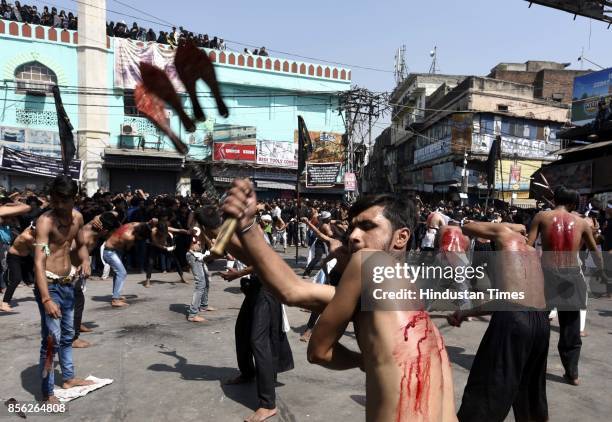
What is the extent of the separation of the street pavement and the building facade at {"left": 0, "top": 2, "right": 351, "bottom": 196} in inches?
466

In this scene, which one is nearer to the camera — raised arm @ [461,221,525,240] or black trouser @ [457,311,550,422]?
black trouser @ [457,311,550,422]

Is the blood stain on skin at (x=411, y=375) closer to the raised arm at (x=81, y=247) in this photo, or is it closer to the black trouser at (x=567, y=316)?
the black trouser at (x=567, y=316)

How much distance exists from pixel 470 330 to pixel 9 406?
5.71 metres

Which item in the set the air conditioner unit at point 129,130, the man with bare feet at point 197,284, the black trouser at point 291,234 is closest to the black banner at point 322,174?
the black trouser at point 291,234

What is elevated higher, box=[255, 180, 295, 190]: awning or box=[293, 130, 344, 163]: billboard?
box=[293, 130, 344, 163]: billboard

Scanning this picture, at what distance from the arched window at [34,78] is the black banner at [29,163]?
297 centimetres

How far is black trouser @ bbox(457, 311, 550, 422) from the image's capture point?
288cm

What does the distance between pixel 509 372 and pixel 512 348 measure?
153mm

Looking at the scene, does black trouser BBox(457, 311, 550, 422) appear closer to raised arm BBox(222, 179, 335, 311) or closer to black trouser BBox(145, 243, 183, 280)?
raised arm BBox(222, 179, 335, 311)

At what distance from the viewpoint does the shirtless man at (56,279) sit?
3.81 metres

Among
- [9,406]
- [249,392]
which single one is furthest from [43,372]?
[249,392]

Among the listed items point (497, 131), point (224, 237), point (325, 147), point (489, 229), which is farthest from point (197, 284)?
point (497, 131)

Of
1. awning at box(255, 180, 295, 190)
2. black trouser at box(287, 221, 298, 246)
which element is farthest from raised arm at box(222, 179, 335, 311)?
awning at box(255, 180, 295, 190)

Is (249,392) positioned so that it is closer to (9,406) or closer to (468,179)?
(9,406)
